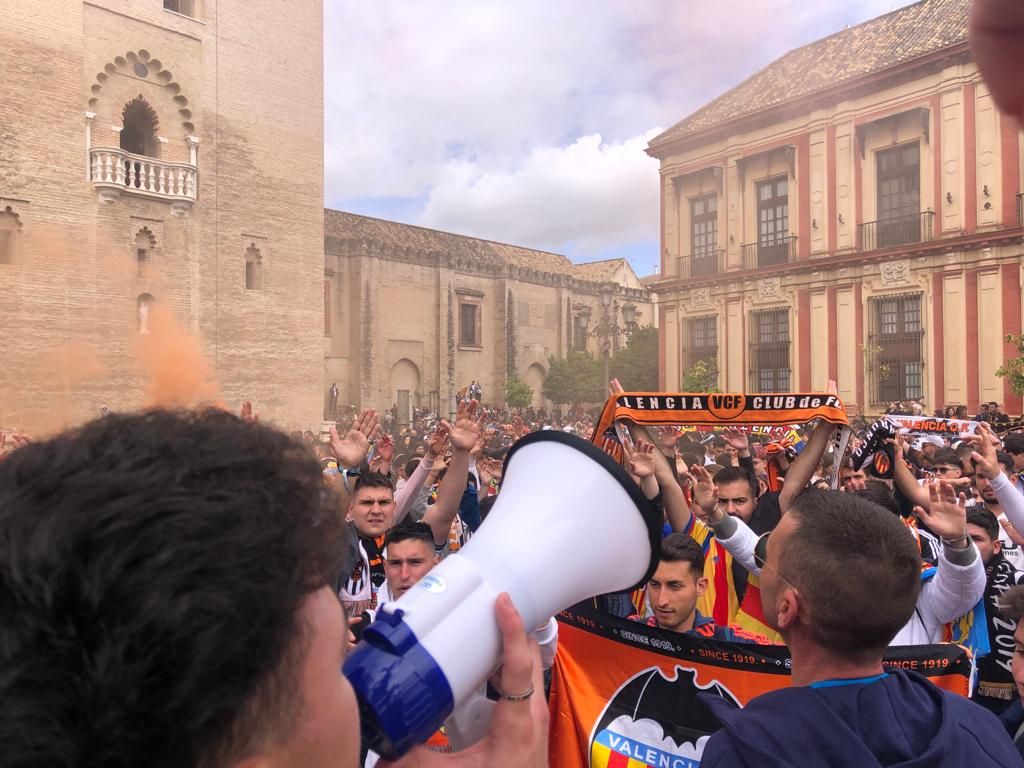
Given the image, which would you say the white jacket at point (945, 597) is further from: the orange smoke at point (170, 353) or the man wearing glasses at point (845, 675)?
the orange smoke at point (170, 353)

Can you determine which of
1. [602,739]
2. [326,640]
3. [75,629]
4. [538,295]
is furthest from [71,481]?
[538,295]

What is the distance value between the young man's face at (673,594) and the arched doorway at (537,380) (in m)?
42.8

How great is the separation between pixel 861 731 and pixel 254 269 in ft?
81.5

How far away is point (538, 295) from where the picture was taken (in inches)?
1853

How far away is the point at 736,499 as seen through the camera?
16.8ft

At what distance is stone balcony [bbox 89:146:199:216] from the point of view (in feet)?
68.8

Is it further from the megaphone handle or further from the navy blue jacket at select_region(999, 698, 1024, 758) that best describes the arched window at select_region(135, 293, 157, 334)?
the megaphone handle

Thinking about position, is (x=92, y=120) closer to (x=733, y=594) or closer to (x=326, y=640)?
(x=733, y=594)

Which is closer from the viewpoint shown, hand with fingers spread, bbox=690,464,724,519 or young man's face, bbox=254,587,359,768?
young man's face, bbox=254,587,359,768

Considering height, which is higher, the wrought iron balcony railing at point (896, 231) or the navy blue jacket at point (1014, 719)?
the wrought iron balcony railing at point (896, 231)

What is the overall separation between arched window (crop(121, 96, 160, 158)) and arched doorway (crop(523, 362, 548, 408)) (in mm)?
26343

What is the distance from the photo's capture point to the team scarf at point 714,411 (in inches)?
199

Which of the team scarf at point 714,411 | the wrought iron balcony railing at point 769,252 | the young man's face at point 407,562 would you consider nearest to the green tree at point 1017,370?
the wrought iron balcony railing at point 769,252

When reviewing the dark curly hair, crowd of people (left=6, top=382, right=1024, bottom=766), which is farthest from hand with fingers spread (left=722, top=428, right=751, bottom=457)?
the dark curly hair
